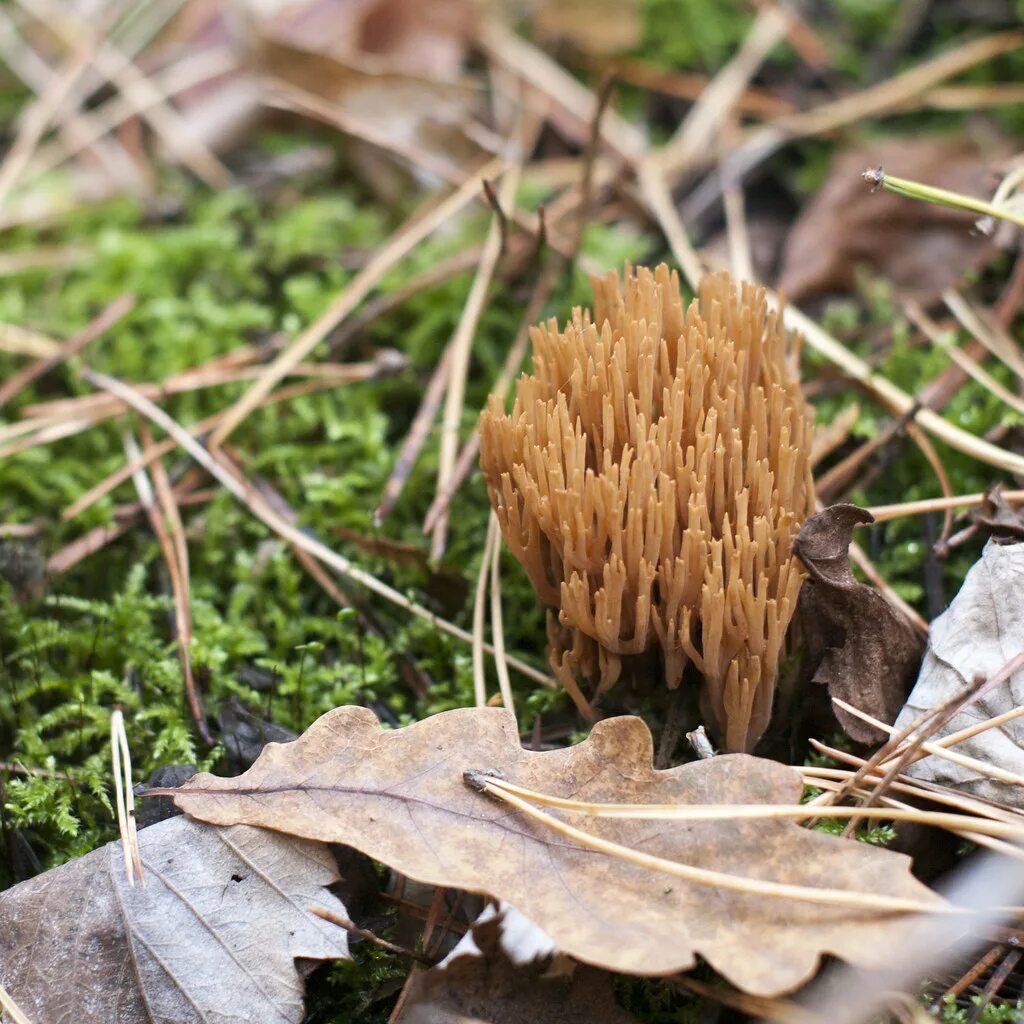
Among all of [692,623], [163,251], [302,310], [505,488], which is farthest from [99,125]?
[692,623]

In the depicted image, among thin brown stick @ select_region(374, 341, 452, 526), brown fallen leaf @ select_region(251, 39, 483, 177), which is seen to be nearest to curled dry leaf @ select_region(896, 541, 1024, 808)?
thin brown stick @ select_region(374, 341, 452, 526)

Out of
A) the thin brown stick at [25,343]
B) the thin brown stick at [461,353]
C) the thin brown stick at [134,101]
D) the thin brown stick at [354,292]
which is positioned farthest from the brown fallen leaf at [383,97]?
the thin brown stick at [25,343]

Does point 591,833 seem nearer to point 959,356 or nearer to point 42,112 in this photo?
point 959,356

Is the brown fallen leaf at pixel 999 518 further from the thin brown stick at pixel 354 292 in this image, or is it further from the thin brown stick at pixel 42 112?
the thin brown stick at pixel 42 112

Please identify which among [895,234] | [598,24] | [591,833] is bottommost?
[591,833]

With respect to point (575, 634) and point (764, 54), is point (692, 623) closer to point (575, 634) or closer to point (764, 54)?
point (575, 634)

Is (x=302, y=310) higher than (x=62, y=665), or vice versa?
(x=302, y=310)

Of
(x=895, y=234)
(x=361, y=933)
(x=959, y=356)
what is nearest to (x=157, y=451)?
(x=361, y=933)

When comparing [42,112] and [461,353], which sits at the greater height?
[42,112]
